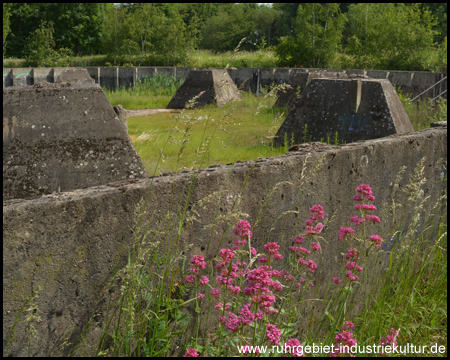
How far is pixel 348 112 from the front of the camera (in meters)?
7.55

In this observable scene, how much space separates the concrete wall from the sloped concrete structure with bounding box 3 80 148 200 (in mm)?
11851

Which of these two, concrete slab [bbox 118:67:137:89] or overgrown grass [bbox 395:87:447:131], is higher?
overgrown grass [bbox 395:87:447:131]

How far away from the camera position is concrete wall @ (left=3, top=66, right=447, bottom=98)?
1403 cm

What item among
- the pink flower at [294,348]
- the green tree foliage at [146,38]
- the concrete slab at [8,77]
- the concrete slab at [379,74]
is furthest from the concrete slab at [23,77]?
the pink flower at [294,348]

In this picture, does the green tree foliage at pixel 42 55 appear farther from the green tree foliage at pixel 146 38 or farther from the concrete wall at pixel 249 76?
the concrete wall at pixel 249 76

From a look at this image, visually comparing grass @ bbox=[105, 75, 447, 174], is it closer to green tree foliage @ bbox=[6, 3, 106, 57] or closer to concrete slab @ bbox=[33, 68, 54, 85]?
concrete slab @ bbox=[33, 68, 54, 85]

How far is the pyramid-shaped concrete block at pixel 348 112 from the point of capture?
24.0 ft

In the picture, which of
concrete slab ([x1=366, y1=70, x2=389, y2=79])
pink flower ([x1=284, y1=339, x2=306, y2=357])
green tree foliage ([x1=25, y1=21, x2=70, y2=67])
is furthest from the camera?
green tree foliage ([x1=25, y1=21, x2=70, y2=67])

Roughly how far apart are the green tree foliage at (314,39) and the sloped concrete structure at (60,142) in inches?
866

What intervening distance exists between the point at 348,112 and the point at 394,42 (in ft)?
52.7

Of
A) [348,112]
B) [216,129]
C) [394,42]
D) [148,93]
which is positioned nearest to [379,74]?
[394,42]

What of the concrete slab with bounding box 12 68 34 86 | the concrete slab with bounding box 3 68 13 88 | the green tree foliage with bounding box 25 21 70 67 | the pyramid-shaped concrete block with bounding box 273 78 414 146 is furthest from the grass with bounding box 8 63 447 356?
the green tree foliage with bounding box 25 21 70 67

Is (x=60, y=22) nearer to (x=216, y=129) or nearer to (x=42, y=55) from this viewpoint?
(x=42, y=55)

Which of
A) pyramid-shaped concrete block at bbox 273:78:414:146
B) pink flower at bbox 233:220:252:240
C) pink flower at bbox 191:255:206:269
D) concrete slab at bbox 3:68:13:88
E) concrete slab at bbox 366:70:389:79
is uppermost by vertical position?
pink flower at bbox 233:220:252:240
